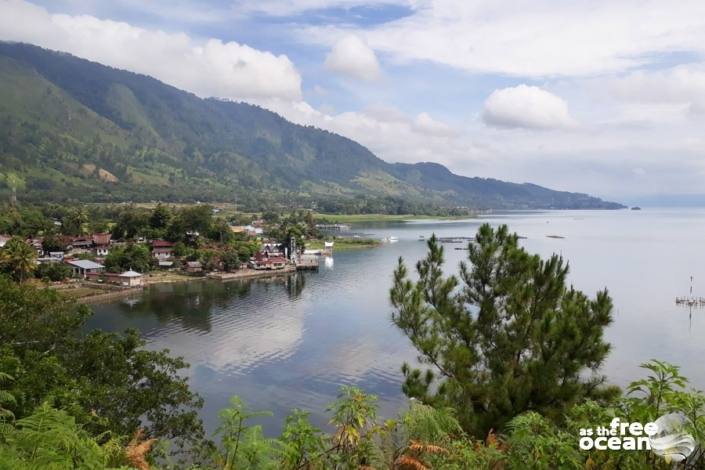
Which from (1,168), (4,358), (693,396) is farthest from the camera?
(1,168)

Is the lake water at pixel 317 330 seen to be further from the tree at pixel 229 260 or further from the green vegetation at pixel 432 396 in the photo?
the green vegetation at pixel 432 396

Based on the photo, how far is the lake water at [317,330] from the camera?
22891mm

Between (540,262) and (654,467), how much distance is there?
21.0 feet

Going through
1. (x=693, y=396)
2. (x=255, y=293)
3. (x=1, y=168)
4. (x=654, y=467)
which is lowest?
(x=255, y=293)

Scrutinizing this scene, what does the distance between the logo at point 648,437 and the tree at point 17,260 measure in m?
43.6

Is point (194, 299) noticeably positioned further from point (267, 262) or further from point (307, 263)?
point (307, 263)

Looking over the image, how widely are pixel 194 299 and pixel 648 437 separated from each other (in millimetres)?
41288

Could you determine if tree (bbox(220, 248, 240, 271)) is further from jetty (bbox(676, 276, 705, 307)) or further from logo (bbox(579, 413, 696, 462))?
logo (bbox(579, 413, 696, 462))

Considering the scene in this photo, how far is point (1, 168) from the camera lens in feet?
450

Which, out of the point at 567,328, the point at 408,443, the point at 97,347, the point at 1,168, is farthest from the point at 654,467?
the point at 1,168

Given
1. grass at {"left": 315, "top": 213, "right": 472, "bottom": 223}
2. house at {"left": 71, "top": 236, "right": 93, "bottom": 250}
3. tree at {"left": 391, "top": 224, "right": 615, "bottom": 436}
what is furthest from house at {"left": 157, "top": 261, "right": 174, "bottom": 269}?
grass at {"left": 315, "top": 213, "right": 472, "bottom": 223}

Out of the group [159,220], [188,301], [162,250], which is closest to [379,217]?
[159,220]

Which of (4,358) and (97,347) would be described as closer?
(4,358)

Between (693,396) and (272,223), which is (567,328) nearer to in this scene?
(693,396)
